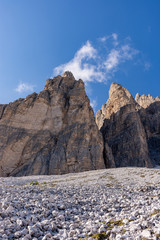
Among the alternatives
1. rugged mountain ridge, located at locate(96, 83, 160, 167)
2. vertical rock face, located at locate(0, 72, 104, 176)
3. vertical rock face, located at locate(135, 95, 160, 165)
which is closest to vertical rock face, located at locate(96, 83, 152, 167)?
rugged mountain ridge, located at locate(96, 83, 160, 167)

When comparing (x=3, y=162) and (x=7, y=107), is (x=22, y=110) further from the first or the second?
(x=3, y=162)

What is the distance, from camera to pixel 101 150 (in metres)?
50.5

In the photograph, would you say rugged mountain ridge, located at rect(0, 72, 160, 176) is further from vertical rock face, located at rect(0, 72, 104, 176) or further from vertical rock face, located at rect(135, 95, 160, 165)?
vertical rock face, located at rect(135, 95, 160, 165)

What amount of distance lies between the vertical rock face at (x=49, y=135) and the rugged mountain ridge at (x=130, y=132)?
777 inches

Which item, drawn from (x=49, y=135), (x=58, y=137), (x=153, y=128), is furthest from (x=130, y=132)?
(x=49, y=135)

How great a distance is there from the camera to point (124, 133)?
2953 inches

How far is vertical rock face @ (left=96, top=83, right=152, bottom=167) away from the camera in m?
66.2

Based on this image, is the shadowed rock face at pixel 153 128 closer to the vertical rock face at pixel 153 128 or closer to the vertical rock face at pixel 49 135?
the vertical rock face at pixel 153 128

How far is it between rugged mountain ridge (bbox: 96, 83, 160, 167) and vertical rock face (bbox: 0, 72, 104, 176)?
64.8 ft

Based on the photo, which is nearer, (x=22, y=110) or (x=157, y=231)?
(x=157, y=231)

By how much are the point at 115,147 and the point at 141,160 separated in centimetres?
1315

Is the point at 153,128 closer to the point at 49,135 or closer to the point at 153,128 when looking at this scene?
the point at 153,128

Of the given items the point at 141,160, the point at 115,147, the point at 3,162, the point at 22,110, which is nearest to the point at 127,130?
the point at 115,147

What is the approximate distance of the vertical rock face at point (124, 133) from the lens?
217ft
